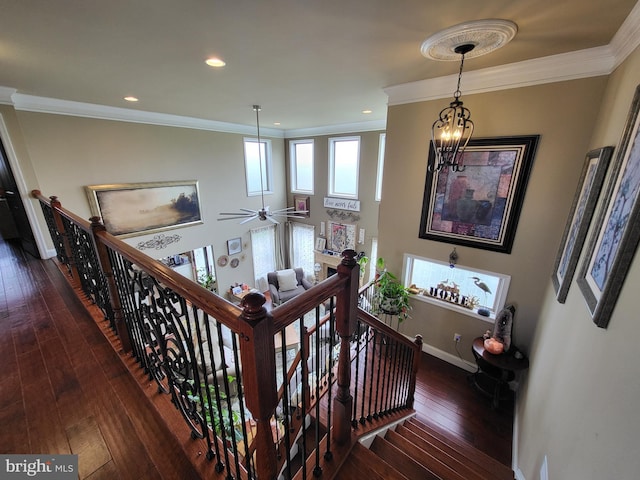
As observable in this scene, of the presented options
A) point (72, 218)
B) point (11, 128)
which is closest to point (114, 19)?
point (72, 218)

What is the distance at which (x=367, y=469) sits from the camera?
1.35 m

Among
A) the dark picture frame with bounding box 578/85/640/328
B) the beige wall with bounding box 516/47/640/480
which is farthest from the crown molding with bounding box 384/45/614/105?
the dark picture frame with bounding box 578/85/640/328

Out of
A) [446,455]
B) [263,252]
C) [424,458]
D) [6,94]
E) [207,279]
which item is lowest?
[207,279]

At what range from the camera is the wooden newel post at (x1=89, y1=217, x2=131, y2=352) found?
158 centimetres

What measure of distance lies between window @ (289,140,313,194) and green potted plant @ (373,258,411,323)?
424cm

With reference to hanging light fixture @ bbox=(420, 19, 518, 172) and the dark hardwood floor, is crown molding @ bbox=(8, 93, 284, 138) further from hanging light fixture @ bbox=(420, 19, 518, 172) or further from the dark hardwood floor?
hanging light fixture @ bbox=(420, 19, 518, 172)

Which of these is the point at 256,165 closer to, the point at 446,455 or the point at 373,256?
the point at 373,256

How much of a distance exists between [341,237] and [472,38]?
5358 millimetres

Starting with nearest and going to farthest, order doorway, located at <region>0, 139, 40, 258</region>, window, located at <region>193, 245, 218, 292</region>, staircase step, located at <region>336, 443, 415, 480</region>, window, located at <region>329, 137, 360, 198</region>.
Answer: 1. staircase step, located at <region>336, 443, 415, 480</region>
2. doorway, located at <region>0, 139, 40, 258</region>
3. window, located at <region>329, 137, 360, 198</region>
4. window, located at <region>193, 245, 218, 292</region>

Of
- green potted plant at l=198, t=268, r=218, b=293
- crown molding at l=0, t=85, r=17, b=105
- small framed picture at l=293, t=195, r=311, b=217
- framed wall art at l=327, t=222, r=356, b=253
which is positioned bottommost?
green potted plant at l=198, t=268, r=218, b=293

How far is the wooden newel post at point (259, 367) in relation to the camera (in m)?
0.69

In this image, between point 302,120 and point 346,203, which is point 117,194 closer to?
point 302,120

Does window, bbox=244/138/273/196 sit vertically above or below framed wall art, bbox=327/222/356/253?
above

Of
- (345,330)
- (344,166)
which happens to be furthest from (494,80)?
(344,166)
